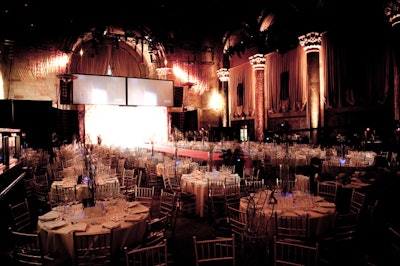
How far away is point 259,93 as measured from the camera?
16844mm

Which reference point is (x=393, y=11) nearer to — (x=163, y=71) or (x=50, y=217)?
(x=50, y=217)

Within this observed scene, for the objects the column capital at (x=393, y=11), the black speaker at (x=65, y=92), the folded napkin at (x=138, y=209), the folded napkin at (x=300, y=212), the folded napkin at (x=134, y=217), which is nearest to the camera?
the folded napkin at (x=134, y=217)

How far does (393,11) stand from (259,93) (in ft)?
25.7

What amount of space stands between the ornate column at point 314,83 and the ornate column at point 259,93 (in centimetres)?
386

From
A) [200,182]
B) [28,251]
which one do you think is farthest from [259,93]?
[28,251]

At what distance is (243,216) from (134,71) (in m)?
20.1

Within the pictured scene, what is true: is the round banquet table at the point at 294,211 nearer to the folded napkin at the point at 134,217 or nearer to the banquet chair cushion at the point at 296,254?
the banquet chair cushion at the point at 296,254

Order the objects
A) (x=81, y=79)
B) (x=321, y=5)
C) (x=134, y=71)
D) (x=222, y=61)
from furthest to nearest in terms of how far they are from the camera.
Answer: (x=134, y=71) → (x=222, y=61) → (x=81, y=79) → (x=321, y=5)

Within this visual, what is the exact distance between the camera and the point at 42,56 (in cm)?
1800

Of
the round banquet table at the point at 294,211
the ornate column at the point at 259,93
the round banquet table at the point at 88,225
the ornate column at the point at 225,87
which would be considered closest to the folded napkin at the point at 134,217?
the round banquet table at the point at 88,225

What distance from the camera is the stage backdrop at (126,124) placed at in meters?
19.4

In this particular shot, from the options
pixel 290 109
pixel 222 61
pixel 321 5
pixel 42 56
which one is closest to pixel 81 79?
pixel 42 56

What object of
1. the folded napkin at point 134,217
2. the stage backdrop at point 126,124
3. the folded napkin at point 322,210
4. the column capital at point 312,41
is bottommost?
the folded napkin at point 134,217

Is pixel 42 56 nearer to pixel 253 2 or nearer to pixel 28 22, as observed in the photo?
pixel 28 22
